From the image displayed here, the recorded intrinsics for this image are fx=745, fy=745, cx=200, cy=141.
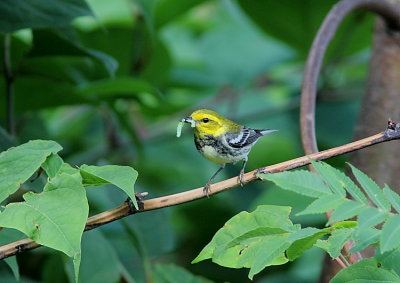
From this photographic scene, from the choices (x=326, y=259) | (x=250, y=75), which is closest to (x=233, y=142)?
(x=326, y=259)

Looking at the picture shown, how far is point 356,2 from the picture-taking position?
177 cm

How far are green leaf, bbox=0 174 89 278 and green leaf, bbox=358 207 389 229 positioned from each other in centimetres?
38

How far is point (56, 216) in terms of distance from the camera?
1.06 meters

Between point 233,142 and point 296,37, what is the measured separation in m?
0.58

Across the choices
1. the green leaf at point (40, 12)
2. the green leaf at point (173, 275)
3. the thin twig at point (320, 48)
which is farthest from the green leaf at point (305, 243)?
the green leaf at point (40, 12)

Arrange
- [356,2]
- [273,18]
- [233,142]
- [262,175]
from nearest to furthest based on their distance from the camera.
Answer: [262,175] → [356,2] → [233,142] → [273,18]

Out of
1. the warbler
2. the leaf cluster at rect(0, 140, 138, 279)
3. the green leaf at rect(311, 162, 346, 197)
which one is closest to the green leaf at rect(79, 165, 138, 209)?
the leaf cluster at rect(0, 140, 138, 279)

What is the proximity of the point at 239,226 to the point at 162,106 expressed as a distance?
1.78 m

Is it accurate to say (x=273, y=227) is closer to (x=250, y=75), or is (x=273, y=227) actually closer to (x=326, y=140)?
(x=326, y=140)

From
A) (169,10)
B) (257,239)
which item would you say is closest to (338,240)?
(257,239)

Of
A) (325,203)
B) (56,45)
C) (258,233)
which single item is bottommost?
(56,45)

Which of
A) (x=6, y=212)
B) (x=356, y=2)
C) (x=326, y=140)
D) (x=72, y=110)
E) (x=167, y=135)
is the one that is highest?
(x=356, y=2)

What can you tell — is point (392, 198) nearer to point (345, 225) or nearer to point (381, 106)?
point (345, 225)

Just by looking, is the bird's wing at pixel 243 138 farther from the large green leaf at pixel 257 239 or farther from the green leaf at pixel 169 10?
the large green leaf at pixel 257 239
